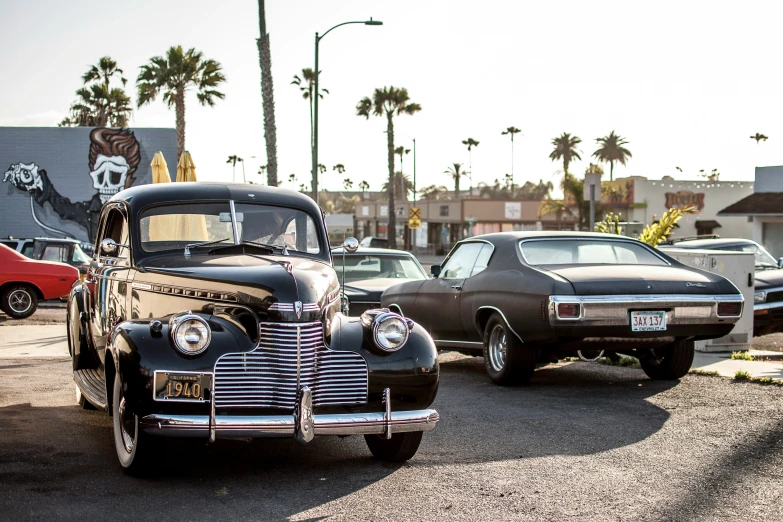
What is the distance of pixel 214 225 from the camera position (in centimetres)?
730

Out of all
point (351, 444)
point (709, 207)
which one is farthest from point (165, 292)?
point (709, 207)

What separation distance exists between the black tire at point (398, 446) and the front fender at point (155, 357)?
1.27m

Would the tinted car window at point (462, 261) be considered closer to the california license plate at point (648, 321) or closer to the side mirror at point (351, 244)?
the california license plate at point (648, 321)

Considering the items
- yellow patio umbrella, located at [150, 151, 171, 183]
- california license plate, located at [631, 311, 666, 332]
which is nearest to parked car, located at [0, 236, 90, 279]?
yellow patio umbrella, located at [150, 151, 171, 183]

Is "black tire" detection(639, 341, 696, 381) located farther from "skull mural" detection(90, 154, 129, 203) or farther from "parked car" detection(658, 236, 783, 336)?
"skull mural" detection(90, 154, 129, 203)

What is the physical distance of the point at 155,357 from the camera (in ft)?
18.9

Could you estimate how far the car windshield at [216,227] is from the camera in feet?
23.8

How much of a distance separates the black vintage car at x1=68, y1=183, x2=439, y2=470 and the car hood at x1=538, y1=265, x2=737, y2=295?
9.21 ft

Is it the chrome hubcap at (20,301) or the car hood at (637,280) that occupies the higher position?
the car hood at (637,280)

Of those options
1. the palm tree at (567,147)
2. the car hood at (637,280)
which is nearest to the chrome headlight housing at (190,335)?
the car hood at (637,280)

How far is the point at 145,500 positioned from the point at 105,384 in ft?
5.14

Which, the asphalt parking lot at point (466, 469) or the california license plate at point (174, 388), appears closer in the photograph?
the asphalt parking lot at point (466, 469)

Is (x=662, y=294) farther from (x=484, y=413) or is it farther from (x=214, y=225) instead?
(x=214, y=225)

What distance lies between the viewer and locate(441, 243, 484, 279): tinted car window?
10875 mm
